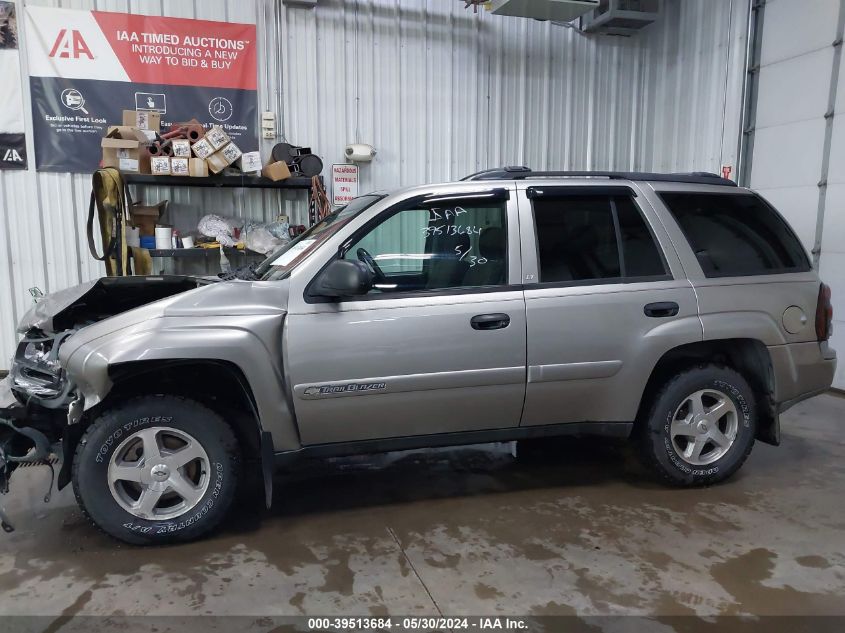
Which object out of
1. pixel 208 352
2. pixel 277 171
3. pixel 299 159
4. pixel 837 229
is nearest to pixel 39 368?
pixel 208 352

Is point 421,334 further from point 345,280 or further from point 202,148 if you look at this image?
point 202,148

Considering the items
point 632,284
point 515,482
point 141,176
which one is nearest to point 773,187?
point 632,284

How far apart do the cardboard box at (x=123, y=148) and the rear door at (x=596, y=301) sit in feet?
13.9

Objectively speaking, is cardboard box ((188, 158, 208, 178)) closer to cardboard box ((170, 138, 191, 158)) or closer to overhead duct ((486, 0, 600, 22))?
cardboard box ((170, 138, 191, 158))

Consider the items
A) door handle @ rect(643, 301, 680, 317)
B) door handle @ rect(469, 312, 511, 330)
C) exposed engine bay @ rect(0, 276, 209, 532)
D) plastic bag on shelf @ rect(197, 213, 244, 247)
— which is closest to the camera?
exposed engine bay @ rect(0, 276, 209, 532)

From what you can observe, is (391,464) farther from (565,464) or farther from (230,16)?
(230,16)

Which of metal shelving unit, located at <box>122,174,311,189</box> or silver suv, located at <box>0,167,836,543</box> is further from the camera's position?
metal shelving unit, located at <box>122,174,311,189</box>

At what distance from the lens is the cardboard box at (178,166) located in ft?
19.8

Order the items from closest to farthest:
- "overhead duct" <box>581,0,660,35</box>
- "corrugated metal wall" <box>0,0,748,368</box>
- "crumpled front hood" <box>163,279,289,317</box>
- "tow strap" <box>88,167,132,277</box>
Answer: "crumpled front hood" <box>163,279,289,317</box>
"tow strap" <box>88,167,132,277</box>
"corrugated metal wall" <box>0,0,748,368</box>
"overhead duct" <box>581,0,660,35</box>

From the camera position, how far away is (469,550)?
9.96 feet

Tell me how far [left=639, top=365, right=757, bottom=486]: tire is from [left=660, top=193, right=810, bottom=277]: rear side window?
63 centimetres

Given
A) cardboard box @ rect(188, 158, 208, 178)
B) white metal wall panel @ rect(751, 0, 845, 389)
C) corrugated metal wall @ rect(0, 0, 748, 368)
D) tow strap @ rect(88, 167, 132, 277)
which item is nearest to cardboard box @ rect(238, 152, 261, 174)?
cardboard box @ rect(188, 158, 208, 178)

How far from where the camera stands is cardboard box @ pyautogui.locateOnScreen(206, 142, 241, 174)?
6.16m

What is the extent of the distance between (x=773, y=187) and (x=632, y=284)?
14.8 feet
